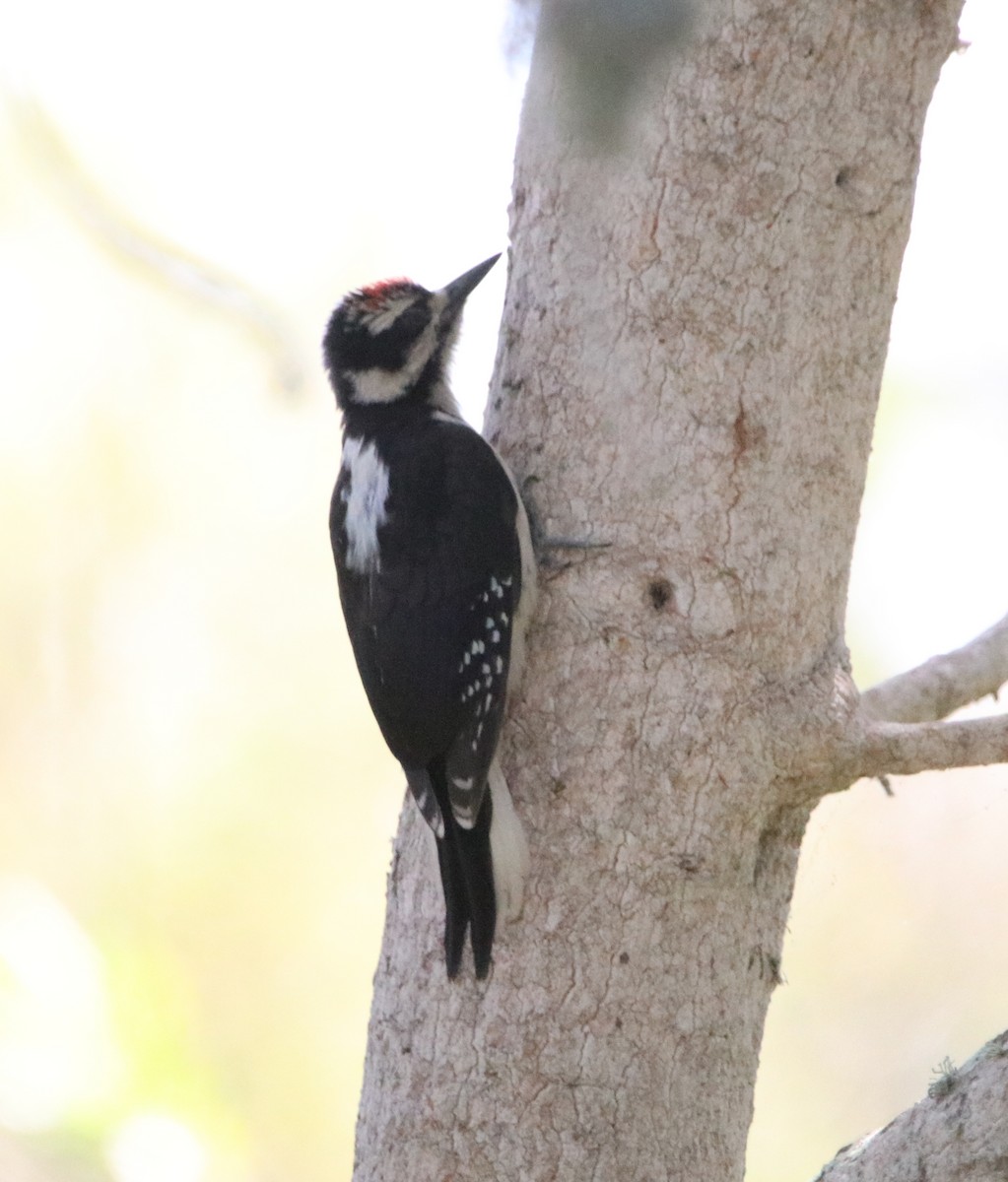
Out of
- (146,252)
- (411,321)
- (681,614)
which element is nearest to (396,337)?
(411,321)

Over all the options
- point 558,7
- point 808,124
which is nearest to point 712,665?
point 808,124

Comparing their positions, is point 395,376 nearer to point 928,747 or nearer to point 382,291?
point 382,291

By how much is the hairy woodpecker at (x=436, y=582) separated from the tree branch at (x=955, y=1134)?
59 cm

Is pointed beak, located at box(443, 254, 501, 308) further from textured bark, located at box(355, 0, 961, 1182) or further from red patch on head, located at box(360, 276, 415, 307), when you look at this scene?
textured bark, located at box(355, 0, 961, 1182)

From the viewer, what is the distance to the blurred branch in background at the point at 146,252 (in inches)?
102

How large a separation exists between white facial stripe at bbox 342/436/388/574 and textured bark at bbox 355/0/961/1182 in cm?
34

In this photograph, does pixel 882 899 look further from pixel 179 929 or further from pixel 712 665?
pixel 712 665

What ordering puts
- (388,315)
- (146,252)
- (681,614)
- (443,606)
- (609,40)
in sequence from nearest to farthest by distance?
(609,40)
(681,614)
(443,606)
(388,315)
(146,252)

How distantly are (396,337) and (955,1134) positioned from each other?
172 centimetres

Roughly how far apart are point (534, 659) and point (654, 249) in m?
0.65

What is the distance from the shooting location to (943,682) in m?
2.56

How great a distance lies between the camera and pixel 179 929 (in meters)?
5.11

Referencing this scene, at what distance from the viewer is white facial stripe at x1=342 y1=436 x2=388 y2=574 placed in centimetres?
259

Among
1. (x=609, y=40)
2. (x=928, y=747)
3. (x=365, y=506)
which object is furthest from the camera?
(x=365, y=506)
